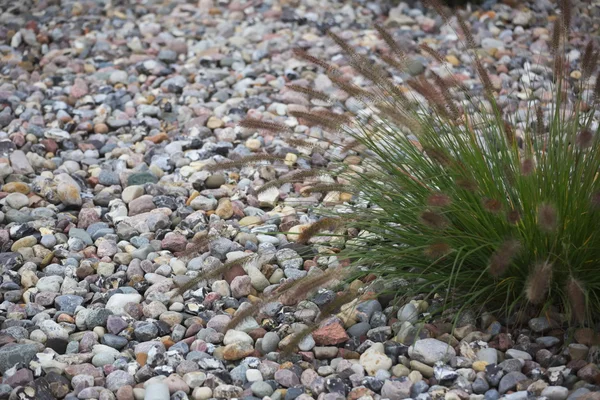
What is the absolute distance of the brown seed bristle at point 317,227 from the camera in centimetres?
217

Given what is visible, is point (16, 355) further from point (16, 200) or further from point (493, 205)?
point (493, 205)

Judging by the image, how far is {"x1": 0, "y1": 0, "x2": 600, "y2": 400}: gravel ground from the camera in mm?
2182

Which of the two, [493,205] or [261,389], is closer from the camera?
[493,205]

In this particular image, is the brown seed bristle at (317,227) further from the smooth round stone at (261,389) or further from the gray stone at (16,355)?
the gray stone at (16,355)

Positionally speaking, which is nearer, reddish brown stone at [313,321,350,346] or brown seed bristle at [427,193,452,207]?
brown seed bristle at [427,193,452,207]

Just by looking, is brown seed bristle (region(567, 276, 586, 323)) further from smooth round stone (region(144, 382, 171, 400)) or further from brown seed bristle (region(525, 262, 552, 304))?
smooth round stone (region(144, 382, 171, 400))

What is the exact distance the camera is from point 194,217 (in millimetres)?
3023

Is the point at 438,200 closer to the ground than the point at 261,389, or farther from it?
farther from it

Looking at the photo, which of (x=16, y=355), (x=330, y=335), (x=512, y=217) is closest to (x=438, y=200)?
(x=512, y=217)

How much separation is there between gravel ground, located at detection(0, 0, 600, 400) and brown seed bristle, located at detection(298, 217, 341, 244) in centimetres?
29

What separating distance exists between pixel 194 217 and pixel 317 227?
3.08 ft

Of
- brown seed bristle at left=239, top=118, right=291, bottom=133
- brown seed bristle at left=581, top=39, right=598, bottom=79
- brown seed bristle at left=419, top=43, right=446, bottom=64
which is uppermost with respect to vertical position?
brown seed bristle at left=581, top=39, right=598, bottom=79

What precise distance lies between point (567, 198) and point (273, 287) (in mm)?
931

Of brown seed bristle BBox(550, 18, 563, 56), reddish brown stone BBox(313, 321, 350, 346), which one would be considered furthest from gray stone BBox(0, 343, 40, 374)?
brown seed bristle BBox(550, 18, 563, 56)
